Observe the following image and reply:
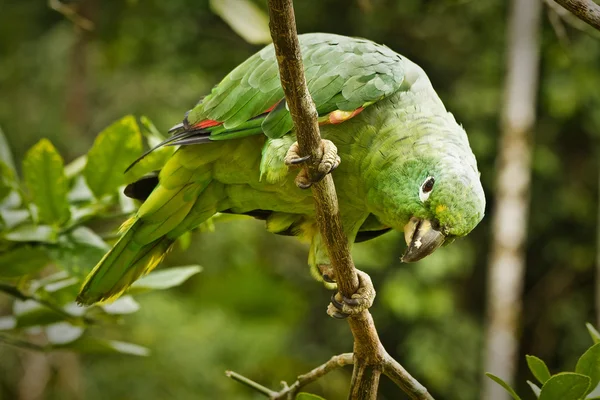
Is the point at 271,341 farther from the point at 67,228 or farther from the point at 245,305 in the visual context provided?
the point at 67,228

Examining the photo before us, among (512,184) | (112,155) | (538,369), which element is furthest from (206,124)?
(512,184)

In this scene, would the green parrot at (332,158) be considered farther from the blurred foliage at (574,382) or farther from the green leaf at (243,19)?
the blurred foliage at (574,382)

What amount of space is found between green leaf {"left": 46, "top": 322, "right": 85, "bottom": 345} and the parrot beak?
0.57 meters

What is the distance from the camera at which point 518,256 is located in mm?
3363

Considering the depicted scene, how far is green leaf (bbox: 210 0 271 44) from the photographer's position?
43.3 inches

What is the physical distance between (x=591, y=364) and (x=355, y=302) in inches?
13.5

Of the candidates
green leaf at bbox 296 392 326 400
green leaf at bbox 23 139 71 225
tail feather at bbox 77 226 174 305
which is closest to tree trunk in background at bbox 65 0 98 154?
tail feather at bbox 77 226 174 305

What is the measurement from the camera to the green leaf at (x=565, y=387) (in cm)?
73

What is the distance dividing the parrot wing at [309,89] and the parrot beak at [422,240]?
0.76 feet

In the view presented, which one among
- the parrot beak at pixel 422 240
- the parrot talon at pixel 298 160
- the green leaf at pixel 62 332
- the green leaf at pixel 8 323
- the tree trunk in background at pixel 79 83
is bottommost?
the tree trunk in background at pixel 79 83

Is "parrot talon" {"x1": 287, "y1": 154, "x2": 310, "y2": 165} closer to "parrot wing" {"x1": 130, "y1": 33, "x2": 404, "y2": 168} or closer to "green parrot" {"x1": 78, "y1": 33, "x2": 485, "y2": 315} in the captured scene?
"green parrot" {"x1": 78, "y1": 33, "x2": 485, "y2": 315}

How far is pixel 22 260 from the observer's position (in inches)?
39.5

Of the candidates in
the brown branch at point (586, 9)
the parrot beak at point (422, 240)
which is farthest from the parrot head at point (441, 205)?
the brown branch at point (586, 9)

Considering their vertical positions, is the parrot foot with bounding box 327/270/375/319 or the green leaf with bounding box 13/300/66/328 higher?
the green leaf with bounding box 13/300/66/328
